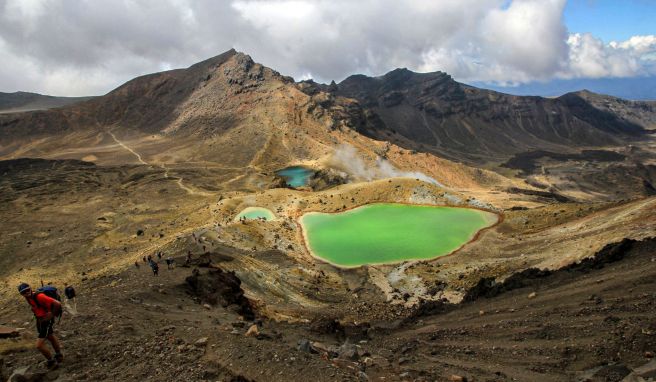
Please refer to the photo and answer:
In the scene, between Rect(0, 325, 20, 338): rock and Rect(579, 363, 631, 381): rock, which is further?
Rect(0, 325, 20, 338): rock

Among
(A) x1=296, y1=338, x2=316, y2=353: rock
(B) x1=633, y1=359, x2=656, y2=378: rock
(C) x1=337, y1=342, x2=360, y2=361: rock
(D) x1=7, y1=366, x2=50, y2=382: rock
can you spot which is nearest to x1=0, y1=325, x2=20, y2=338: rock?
(D) x1=7, y1=366, x2=50, y2=382: rock

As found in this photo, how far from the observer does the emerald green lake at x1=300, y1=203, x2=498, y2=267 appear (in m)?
38.6

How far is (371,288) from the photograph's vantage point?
3234cm

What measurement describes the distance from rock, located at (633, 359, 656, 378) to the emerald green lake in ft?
79.7

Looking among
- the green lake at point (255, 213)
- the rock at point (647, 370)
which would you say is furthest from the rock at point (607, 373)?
the green lake at point (255, 213)

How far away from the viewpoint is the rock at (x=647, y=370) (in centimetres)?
1239

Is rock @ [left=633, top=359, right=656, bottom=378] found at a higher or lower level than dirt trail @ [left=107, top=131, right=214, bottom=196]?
lower

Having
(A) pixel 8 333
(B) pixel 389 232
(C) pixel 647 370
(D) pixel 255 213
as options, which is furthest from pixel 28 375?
(D) pixel 255 213

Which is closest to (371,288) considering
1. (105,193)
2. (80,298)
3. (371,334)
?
(371,334)

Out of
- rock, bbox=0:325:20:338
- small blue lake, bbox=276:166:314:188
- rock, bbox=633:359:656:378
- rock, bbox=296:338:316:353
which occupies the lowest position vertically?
rock, bbox=296:338:316:353

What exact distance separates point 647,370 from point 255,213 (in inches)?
1753

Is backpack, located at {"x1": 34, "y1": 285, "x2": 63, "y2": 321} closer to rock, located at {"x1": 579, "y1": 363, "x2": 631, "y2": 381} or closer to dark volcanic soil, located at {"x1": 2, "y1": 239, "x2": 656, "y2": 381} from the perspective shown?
dark volcanic soil, located at {"x1": 2, "y1": 239, "x2": 656, "y2": 381}

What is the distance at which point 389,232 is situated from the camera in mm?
43969

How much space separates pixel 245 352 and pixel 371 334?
961 cm
